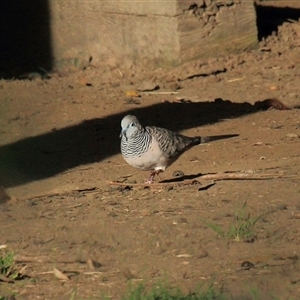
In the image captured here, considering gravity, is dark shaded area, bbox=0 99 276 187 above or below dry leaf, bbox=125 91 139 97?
below

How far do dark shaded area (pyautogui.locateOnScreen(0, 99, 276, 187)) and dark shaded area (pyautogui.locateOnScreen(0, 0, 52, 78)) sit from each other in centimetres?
238

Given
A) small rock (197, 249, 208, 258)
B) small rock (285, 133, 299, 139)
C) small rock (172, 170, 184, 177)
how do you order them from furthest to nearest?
1. small rock (285, 133, 299, 139)
2. small rock (172, 170, 184, 177)
3. small rock (197, 249, 208, 258)

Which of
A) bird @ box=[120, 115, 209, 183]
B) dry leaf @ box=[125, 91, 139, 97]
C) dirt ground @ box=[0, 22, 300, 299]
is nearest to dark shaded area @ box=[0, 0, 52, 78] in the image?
dirt ground @ box=[0, 22, 300, 299]

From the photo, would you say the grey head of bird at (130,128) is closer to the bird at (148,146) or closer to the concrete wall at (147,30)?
the bird at (148,146)

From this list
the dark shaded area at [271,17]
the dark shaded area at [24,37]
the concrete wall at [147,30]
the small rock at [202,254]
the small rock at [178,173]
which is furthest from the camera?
the dark shaded area at [271,17]

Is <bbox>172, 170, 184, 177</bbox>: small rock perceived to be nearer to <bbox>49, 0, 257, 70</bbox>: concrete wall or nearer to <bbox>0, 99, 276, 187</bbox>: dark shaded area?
<bbox>0, 99, 276, 187</bbox>: dark shaded area

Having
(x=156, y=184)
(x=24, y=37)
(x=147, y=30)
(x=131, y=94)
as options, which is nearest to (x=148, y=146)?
(x=156, y=184)

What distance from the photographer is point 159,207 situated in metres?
5.98

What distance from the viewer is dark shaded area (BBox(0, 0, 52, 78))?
1137 cm

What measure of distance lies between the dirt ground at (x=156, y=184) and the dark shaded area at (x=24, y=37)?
668mm

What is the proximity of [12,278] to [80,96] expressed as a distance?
17.3ft

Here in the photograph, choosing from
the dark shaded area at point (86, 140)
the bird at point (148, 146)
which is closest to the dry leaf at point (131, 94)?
the dark shaded area at point (86, 140)

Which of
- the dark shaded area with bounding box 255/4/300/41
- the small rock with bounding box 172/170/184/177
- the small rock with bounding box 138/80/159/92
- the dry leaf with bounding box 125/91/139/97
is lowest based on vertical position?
the small rock with bounding box 172/170/184/177

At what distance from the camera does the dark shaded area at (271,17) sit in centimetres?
1204
